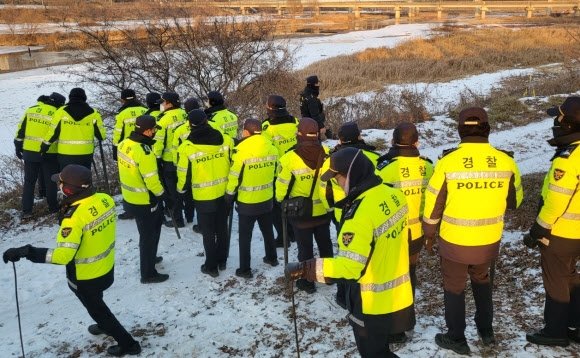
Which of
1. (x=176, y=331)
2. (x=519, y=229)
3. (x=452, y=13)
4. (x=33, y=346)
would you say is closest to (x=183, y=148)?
(x=176, y=331)

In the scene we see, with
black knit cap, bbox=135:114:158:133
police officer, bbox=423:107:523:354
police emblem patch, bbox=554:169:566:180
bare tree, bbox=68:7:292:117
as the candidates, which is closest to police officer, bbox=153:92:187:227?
black knit cap, bbox=135:114:158:133

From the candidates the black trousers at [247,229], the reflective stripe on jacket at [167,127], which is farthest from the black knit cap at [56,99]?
the black trousers at [247,229]

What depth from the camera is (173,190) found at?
795 cm

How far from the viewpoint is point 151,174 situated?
5.90 metres

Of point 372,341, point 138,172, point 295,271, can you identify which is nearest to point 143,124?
point 138,172

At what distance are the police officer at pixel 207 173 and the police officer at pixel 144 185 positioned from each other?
37 centimetres

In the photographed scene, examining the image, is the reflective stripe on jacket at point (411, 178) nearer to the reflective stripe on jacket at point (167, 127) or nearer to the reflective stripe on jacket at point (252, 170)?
the reflective stripe on jacket at point (252, 170)

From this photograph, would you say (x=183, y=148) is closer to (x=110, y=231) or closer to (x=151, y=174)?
(x=151, y=174)

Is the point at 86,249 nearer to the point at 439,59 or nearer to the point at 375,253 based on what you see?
the point at 375,253

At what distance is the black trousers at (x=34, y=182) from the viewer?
8242 mm

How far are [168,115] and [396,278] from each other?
514 centimetres

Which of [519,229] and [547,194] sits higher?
[547,194]

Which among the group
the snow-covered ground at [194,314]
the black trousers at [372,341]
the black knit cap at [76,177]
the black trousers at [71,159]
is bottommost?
the snow-covered ground at [194,314]

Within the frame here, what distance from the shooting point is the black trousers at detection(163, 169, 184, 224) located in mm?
7855
